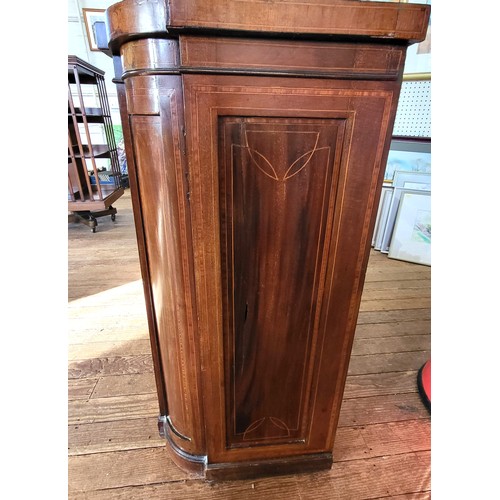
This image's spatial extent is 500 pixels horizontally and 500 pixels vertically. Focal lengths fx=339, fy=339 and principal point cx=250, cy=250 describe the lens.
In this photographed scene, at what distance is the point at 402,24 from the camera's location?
1.98 ft

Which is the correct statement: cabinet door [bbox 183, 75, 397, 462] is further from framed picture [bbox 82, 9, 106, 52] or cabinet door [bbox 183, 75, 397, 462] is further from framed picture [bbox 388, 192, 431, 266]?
framed picture [bbox 82, 9, 106, 52]

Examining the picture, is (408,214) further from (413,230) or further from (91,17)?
(91,17)

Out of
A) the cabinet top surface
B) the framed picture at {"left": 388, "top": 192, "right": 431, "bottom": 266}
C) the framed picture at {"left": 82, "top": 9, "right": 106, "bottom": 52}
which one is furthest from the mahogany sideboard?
the framed picture at {"left": 82, "top": 9, "right": 106, "bottom": 52}

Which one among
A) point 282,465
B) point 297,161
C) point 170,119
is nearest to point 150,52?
point 170,119

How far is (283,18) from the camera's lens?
0.58 m

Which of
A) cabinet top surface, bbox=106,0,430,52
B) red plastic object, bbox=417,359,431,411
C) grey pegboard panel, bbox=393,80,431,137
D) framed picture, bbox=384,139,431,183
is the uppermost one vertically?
cabinet top surface, bbox=106,0,430,52

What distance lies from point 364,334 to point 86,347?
1.42 m

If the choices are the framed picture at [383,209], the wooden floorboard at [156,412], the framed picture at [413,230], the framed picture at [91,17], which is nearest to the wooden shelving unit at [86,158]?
the wooden floorboard at [156,412]

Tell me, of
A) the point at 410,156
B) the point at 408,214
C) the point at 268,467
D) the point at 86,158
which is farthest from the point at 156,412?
the point at 86,158

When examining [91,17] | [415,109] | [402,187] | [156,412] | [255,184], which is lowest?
[156,412]

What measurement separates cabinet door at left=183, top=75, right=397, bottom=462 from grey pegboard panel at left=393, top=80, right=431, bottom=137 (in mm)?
2195

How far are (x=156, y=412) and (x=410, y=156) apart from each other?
2440 millimetres

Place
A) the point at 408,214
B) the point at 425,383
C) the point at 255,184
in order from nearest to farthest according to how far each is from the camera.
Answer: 1. the point at 255,184
2. the point at 425,383
3. the point at 408,214

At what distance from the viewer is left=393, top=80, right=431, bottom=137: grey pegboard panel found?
97.7 inches
